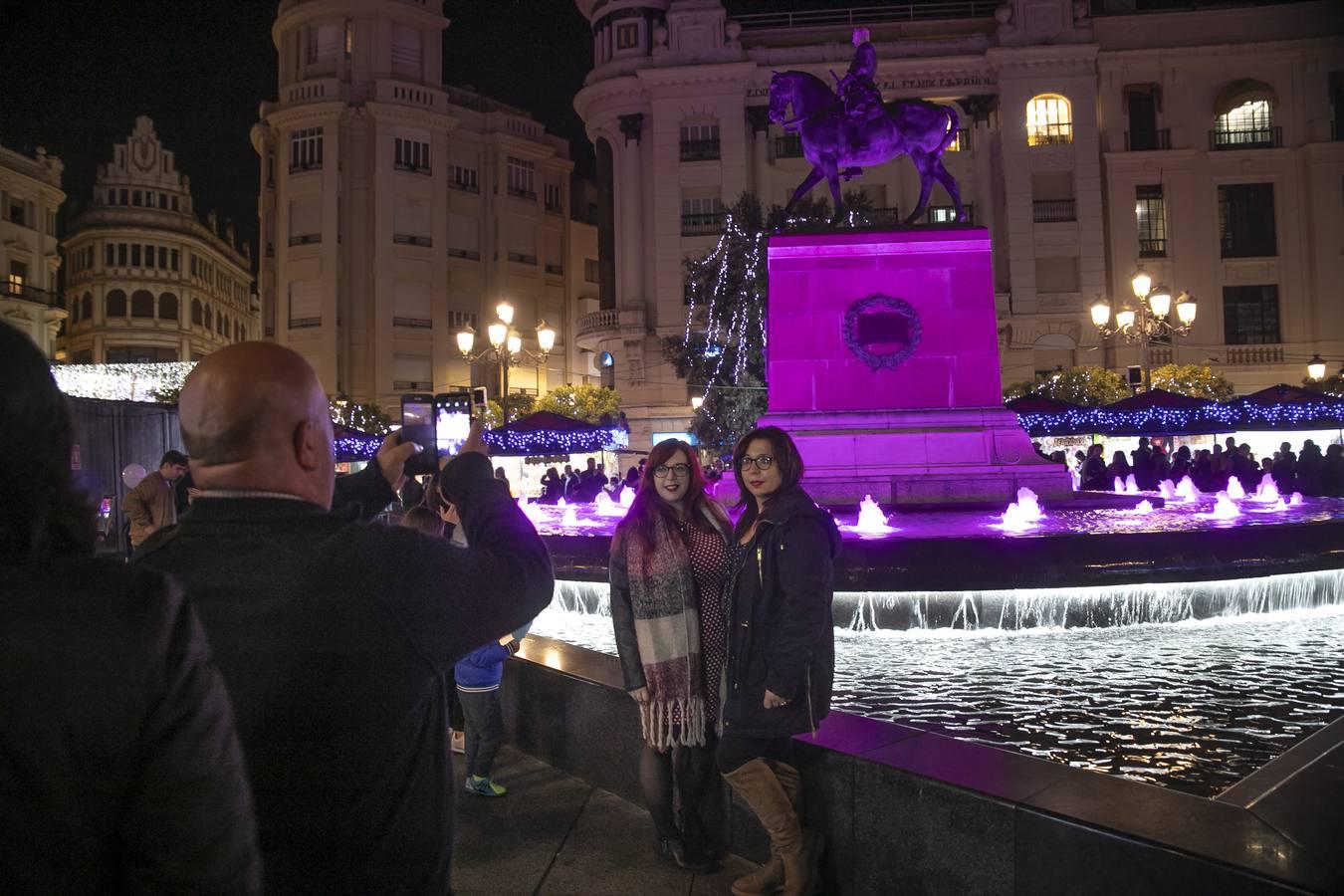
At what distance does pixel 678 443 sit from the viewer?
14.5 ft

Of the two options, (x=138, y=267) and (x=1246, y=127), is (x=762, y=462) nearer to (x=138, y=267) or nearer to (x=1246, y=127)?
(x=1246, y=127)

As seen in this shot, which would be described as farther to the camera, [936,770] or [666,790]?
[666,790]

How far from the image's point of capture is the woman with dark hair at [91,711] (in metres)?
1.24

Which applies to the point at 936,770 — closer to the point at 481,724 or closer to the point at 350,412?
the point at 481,724

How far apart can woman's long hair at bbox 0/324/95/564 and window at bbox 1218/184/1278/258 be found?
4838 centimetres

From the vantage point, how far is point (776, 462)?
13.7ft

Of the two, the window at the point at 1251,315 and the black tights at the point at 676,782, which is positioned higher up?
the window at the point at 1251,315

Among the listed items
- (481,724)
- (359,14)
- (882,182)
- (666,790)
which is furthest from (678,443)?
(359,14)

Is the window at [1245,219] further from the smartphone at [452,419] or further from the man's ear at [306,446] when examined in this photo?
the man's ear at [306,446]

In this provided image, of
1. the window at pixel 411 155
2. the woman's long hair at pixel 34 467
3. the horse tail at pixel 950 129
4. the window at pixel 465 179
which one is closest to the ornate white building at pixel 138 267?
the window at pixel 465 179

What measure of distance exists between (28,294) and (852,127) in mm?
56887

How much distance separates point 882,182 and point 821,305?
1214 inches

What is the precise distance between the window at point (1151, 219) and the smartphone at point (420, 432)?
45434 mm

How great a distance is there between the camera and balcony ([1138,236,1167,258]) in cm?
4231
